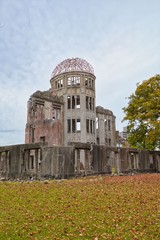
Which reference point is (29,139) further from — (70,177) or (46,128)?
(70,177)

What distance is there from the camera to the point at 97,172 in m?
22.4

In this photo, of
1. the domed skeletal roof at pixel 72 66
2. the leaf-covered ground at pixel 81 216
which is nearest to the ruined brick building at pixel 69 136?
the domed skeletal roof at pixel 72 66

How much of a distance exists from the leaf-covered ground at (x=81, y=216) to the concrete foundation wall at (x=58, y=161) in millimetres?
8924

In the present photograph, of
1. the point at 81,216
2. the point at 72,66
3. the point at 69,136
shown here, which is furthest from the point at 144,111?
the point at 81,216

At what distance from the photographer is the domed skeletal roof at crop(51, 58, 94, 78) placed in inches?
1624

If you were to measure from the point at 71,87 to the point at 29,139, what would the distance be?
10.5 meters

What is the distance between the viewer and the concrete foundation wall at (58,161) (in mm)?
20062

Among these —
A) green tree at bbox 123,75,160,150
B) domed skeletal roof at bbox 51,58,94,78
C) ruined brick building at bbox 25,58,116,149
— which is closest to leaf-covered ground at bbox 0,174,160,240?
green tree at bbox 123,75,160,150

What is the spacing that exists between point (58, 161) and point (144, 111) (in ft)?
44.5

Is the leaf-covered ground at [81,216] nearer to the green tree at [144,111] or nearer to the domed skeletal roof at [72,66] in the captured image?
the green tree at [144,111]

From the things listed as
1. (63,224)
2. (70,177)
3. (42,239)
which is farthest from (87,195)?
(70,177)

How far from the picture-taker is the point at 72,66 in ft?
136

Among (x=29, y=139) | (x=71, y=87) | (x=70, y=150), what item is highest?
(x=71, y=87)

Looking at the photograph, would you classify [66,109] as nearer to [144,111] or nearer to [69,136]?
[69,136]
